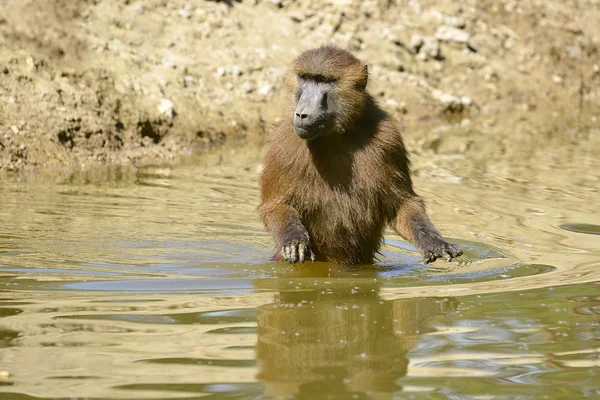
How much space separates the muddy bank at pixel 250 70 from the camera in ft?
39.3

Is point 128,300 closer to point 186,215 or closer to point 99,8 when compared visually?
point 186,215

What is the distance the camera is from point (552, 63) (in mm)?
18781

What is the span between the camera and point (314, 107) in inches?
284

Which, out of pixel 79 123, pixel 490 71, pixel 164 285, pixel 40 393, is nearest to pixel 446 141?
pixel 490 71

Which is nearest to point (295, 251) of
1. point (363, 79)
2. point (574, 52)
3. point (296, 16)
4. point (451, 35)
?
point (363, 79)

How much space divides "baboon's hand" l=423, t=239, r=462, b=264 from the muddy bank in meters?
5.69

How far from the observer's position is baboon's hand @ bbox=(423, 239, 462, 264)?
7.01 metres

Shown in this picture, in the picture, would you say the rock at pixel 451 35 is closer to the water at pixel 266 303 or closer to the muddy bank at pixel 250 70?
the muddy bank at pixel 250 70

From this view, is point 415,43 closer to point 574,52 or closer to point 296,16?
point 296,16

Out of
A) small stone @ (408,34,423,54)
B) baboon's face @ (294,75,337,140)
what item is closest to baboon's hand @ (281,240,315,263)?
baboon's face @ (294,75,337,140)

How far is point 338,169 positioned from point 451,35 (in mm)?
10670

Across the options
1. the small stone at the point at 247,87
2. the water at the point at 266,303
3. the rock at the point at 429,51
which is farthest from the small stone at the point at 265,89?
the water at the point at 266,303

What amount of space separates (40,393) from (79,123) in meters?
7.84

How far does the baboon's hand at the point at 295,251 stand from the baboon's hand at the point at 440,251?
86cm
